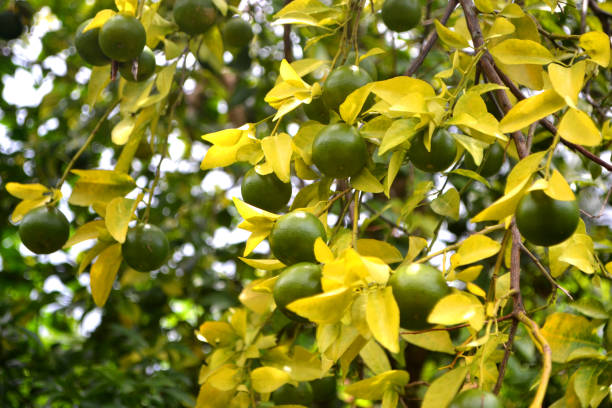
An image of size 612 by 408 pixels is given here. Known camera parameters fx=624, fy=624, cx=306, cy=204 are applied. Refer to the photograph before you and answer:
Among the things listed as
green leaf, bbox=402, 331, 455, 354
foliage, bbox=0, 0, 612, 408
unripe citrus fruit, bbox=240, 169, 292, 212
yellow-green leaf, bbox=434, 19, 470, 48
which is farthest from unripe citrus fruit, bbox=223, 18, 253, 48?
green leaf, bbox=402, 331, 455, 354

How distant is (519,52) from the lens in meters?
0.97

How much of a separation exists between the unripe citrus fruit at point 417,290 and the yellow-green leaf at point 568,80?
289mm

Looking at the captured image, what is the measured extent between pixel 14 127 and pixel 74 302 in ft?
3.20

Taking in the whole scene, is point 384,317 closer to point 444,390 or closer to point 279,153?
point 444,390

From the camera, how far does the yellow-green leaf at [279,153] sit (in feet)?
3.28

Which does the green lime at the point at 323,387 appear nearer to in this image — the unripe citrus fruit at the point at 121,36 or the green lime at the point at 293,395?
the green lime at the point at 293,395

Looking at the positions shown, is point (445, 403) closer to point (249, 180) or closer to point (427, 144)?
point (427, 144)

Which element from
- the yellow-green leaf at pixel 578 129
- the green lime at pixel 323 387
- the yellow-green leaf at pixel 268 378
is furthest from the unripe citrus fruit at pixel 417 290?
the green lime at pixel 323 387

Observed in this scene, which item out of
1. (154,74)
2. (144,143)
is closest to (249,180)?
(154,74)

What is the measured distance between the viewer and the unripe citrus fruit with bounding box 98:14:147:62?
1.34 meters

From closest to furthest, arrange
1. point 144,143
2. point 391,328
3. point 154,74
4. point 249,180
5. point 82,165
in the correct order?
point 391,328 → point 249,180 → point 154,74 → point 144,143 → point 82,165

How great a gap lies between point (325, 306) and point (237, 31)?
1.42m

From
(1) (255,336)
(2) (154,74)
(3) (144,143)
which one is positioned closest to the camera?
(1) (255,336)

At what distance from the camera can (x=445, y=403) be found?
80cm
